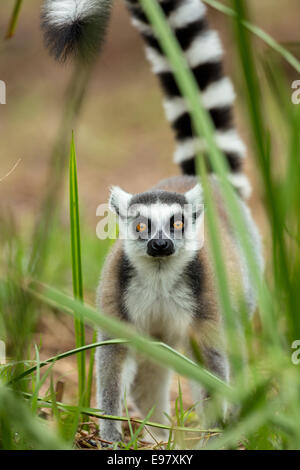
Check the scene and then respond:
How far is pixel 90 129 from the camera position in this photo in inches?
340

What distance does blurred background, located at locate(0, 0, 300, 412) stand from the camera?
4.86 meters

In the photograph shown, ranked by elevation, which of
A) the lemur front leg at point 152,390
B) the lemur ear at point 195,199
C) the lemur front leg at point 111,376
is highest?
the lemur ear at point 195,199

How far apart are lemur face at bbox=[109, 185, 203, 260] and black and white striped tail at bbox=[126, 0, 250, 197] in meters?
0.73

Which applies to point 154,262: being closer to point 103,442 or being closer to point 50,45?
point 103,442

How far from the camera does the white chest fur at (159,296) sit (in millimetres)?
2549

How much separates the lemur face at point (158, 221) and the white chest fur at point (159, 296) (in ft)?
0.20

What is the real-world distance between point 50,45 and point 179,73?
0.53m

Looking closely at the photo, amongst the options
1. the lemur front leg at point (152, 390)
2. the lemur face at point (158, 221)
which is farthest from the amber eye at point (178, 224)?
the lemur front leg at point (152, 390)

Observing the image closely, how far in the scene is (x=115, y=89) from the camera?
9938mm

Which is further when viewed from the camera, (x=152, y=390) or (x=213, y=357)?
(x=152, y=390)

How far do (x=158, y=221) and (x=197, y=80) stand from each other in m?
1.53

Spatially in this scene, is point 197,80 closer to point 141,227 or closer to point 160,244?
point 141,227

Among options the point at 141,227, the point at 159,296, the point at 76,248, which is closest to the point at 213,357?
the point at 159,296

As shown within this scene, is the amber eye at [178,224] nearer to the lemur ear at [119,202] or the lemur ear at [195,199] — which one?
the lemur ear at [195,199]
